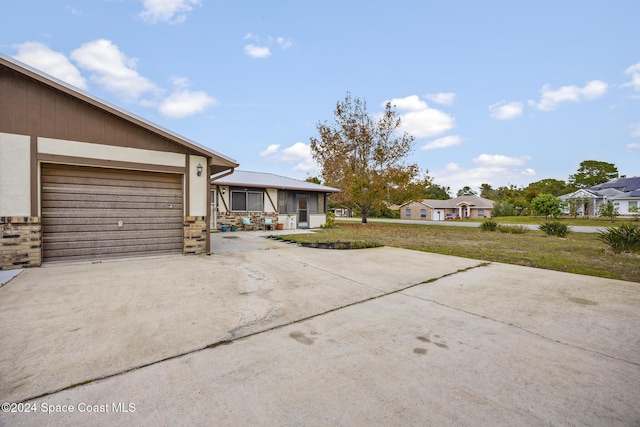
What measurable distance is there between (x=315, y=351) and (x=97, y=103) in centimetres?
721

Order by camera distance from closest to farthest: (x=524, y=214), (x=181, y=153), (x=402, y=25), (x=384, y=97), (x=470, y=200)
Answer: (x=181, y=153)
(x=402, y=25)
(x=384, y=97)
(x=524, y=214)
(x=470, y=200)

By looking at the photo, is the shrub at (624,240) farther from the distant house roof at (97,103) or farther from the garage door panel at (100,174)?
the garage door panel at (100,174)

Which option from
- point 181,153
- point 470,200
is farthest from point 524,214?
point 181,153

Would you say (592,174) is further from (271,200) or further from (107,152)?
(107,152)

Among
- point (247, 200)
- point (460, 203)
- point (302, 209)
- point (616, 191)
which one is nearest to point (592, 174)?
point (616, 191)

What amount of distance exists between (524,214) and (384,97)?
102 feet

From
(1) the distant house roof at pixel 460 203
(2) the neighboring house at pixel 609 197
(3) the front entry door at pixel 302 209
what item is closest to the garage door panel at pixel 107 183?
(3) the front entry door at pixel 302 209

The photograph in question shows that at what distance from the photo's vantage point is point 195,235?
755 centimetres

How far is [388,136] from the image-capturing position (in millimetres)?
23219

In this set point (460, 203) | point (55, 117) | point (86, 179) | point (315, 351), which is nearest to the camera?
point (315, 351)

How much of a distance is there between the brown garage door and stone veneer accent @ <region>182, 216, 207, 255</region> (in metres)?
0.25

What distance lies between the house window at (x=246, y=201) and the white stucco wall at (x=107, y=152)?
23.4 ft

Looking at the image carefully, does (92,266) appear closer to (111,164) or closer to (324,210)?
(111,164)

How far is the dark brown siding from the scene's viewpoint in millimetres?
5625
